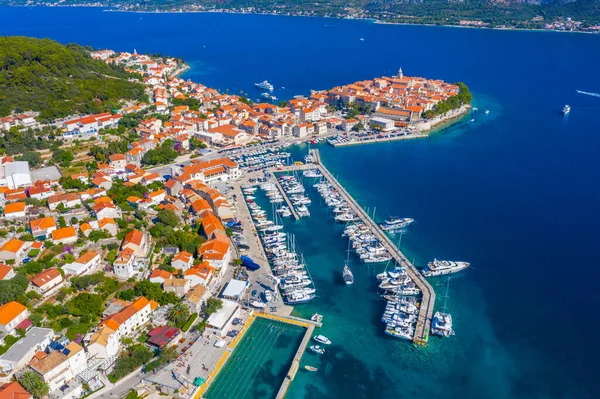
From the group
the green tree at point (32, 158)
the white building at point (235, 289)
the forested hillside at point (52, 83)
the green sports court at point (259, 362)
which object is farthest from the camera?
the forested hillside at point (52, 83)

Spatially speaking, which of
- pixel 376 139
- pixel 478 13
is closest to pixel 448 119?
pixel 376 139

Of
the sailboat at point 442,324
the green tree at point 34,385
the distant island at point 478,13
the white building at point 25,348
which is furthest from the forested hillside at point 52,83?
the distant island at point 478,13

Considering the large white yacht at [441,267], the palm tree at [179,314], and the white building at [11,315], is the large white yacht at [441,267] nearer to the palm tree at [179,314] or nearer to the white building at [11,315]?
the palm tree at [179,314]

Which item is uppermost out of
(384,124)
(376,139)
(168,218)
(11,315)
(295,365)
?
(384,124)

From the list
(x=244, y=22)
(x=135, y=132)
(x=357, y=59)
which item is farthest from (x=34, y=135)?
(x=244, y=22)

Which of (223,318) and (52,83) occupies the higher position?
(52,83)

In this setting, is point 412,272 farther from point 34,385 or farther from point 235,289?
point 34,385

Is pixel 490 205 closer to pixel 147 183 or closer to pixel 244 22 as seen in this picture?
pixel 147 183
